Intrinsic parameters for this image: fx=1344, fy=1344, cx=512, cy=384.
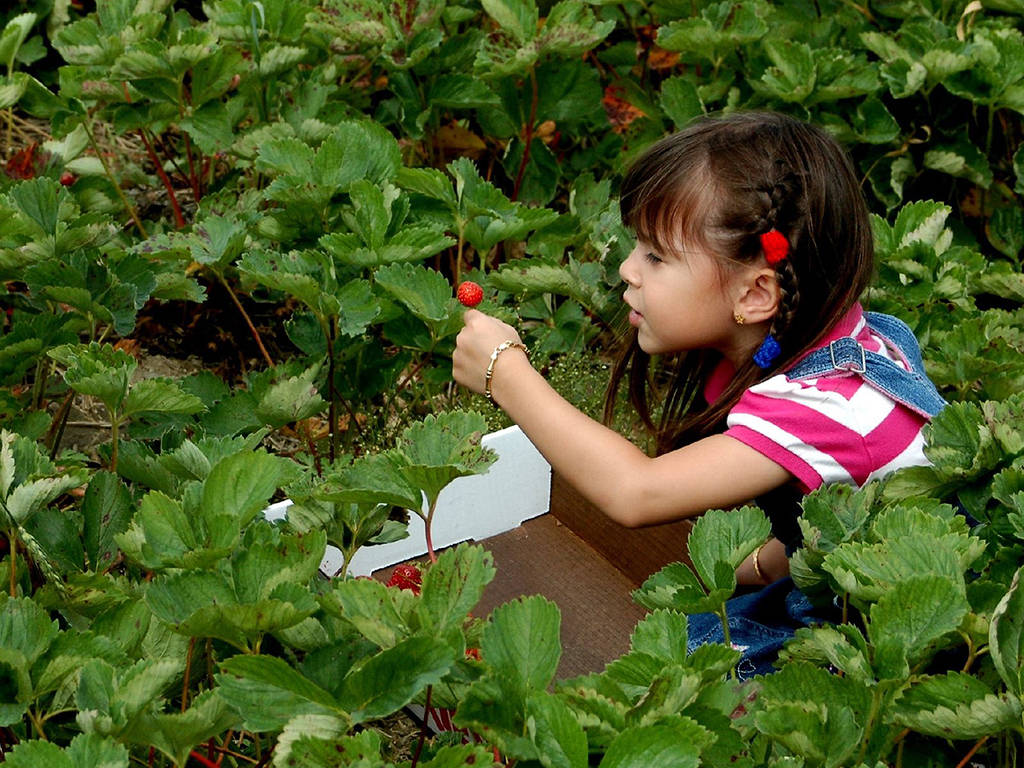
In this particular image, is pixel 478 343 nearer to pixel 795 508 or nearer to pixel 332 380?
pixel 332 380

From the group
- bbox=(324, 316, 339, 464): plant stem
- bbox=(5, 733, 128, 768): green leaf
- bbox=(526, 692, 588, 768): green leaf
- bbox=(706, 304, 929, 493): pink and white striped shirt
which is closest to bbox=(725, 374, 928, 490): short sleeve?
bbox=(706, 304, 929, 493): pink and white striped shirt

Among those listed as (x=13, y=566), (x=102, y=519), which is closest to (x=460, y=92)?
(x=102, y=519)

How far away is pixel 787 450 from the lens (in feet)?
4.97

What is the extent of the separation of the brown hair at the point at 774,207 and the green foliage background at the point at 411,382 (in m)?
0.15

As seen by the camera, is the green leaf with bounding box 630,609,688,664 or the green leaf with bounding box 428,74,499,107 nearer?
the green leaf with bounding box 630,609,688,664

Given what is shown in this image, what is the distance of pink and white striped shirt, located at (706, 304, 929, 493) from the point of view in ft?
4.98

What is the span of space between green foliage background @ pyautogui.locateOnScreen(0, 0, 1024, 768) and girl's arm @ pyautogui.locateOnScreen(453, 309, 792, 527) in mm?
104

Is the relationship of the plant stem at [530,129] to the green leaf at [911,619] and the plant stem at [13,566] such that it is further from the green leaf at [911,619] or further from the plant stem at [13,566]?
the green leaf at [911,619]

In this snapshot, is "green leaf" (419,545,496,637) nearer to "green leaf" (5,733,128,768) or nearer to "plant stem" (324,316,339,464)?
"green leaf" (5,733,128,768)

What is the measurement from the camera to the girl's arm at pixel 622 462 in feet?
4.96

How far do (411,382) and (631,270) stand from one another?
1.74 ft

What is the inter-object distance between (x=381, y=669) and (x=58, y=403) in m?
1.51

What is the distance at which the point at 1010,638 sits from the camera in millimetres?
836

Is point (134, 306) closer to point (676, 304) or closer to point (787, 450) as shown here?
point (676, 304)
